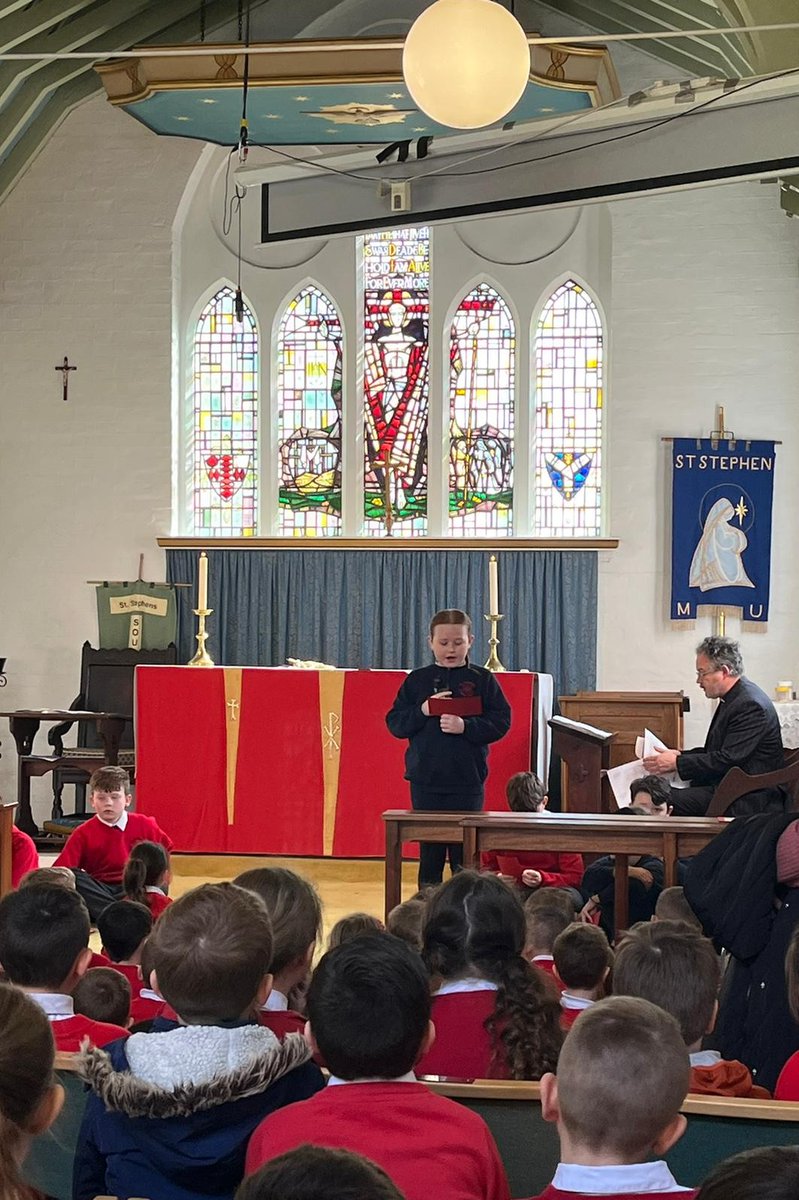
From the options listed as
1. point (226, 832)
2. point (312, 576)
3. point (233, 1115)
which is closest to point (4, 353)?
point (312, 576)

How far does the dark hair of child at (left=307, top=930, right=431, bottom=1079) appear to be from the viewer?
1899mm

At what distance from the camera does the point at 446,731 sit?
557 cm

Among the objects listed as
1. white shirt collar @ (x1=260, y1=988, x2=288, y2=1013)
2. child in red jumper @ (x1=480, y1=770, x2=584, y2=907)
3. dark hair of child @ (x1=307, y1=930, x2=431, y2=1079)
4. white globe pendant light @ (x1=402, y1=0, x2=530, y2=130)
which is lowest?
child in red jumper @ (x1=480, y1=770, x2=584, y2=907)

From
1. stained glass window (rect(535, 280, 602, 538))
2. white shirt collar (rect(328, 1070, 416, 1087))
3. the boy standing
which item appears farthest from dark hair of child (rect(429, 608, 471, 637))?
stained glass window (rect(535, 280, 602, 538))

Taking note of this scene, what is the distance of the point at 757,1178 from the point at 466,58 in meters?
3.36

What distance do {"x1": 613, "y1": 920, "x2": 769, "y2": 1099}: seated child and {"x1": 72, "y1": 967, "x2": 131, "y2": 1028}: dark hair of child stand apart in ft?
3.76

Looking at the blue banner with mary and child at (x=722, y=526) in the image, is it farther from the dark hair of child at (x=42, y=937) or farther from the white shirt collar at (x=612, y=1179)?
the white shirt collar at (x=612, y=1179)

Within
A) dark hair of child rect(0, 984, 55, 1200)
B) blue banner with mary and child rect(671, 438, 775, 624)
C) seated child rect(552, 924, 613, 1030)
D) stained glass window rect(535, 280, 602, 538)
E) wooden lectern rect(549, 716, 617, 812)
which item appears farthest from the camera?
stained glass window rect(535, 280, 602, 538)

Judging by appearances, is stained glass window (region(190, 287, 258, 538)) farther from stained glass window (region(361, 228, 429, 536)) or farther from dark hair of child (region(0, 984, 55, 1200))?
dark hair of child (region(0, 984, 55, 1200))

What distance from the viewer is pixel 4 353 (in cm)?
1121

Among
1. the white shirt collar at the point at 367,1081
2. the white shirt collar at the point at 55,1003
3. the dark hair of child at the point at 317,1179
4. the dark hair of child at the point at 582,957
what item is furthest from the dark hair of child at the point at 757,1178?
the dark hair of child at the point at 582,957

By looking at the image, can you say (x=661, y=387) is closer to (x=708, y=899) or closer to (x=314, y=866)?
(x=314, y=866)

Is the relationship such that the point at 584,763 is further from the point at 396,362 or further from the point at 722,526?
the point at 396,362

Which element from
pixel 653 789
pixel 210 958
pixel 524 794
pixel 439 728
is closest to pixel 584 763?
pixel 653 789
